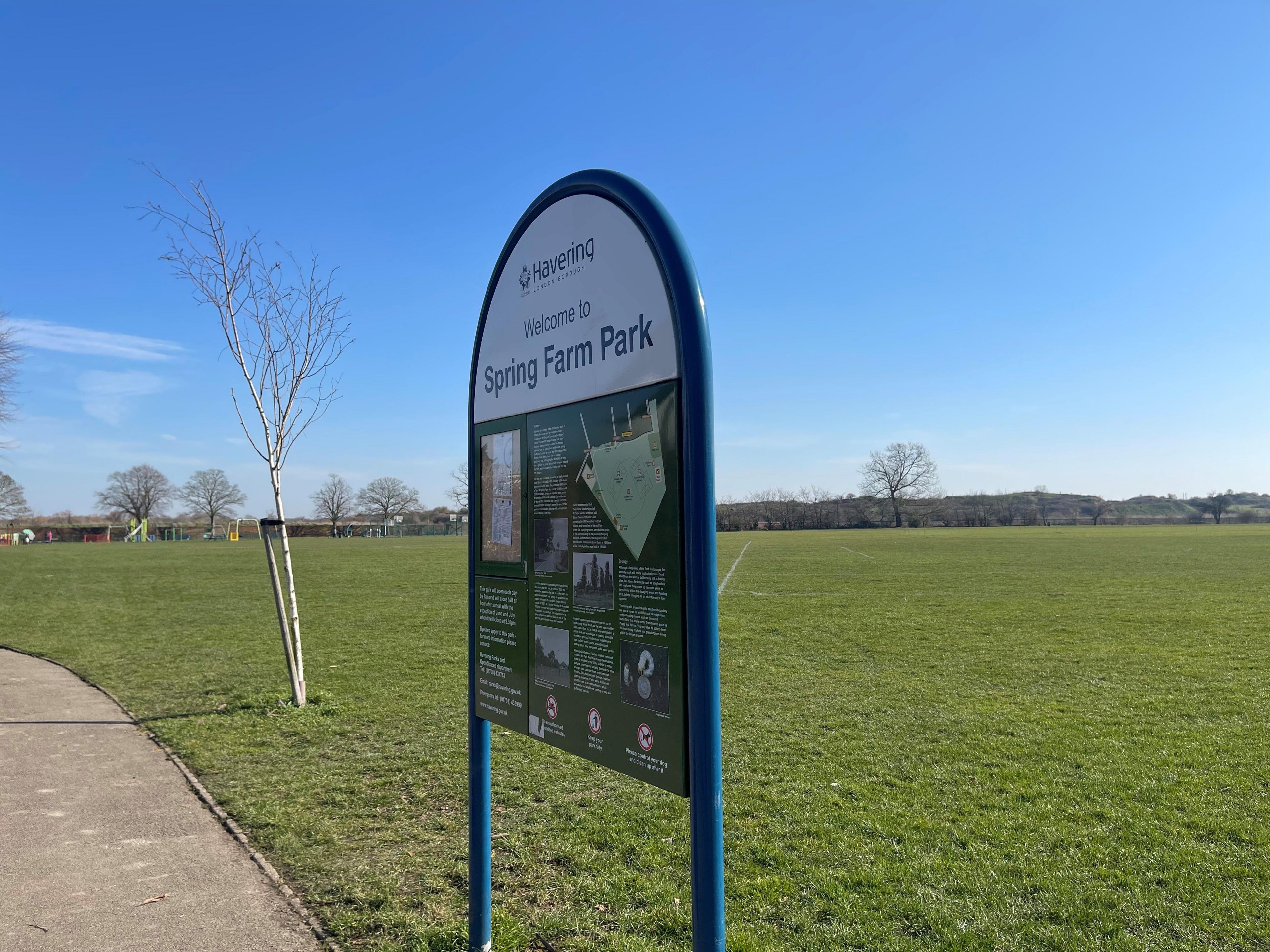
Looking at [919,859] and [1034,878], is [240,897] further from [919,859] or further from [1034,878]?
[1034,878]

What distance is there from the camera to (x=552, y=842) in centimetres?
464

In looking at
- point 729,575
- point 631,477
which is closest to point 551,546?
point 631,477

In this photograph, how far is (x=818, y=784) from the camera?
5.70 metres

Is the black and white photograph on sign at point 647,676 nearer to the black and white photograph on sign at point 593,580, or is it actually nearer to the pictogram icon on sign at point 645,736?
the pictogram icon on sign at point 645,736

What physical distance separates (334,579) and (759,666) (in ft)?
63.1

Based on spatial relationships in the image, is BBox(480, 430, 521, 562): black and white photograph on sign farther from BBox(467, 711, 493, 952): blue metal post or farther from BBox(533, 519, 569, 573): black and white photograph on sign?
BBox(467, 711, 493, 952): blue metal post

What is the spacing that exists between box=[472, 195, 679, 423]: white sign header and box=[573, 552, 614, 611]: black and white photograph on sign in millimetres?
560

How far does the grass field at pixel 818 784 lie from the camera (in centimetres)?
373

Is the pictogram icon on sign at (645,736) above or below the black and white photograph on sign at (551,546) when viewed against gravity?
below

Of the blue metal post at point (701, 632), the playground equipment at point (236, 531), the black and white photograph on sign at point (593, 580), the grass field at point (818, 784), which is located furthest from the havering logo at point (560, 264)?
the playground equipment at point (236, 531)

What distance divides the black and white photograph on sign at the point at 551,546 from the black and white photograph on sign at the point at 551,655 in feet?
0.75

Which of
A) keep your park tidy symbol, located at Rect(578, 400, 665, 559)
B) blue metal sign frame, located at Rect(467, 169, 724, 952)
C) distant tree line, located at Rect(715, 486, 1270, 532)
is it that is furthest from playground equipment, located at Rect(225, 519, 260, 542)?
distant tree line, located at Rect(715, 486, 1270, 532)

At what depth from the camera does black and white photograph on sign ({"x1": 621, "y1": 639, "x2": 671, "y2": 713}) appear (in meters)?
2.45

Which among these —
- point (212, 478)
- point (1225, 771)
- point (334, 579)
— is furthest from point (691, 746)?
point (212, 478)
